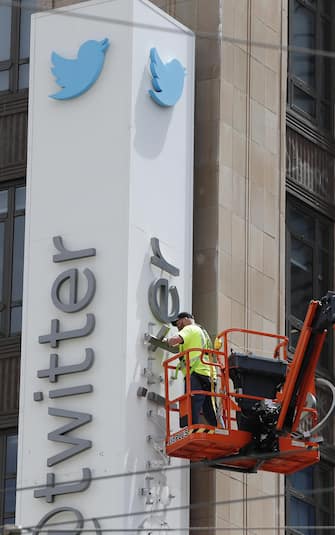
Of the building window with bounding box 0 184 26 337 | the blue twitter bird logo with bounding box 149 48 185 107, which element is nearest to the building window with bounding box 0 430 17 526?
the building window with bounding box 0 184 26 337

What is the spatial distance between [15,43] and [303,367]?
32.3 feet

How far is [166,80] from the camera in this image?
3778 centimetres

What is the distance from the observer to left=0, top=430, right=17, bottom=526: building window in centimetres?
3794

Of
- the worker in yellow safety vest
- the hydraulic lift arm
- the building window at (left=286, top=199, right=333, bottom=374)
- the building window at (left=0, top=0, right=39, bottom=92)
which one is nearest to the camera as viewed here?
the hydraulic lift arm

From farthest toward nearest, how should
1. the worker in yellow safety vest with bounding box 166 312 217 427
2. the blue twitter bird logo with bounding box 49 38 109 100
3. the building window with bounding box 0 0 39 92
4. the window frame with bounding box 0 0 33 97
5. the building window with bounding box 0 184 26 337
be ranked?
1. the building window with bounding box 0 0 39 92
2. the window frame with bounding box 0 0 33 97
3. the building window with bounding box 0 184 26 337
4. the blue twitter bird logo with bounding box 49 38 109 100
5. the worker in yellow safety vest with bounding box 166 312 217 427

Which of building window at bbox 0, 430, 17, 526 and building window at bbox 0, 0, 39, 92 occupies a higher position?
building window at bbox 0, 0, 39, 92

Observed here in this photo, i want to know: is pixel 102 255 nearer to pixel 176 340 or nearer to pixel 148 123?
pixel 176 340

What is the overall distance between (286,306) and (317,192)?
269 cm

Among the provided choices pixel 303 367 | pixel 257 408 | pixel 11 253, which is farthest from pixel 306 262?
pixel 303 367

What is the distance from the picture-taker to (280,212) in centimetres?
4022

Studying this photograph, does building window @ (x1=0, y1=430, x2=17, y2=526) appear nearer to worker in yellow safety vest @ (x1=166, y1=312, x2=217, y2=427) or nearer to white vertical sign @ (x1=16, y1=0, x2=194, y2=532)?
white vertical sign @ (x1=16, y1=0, x2=194, y2=532)

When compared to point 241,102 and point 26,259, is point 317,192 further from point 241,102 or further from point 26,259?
point 26,259

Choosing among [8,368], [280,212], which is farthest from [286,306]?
[8,368]

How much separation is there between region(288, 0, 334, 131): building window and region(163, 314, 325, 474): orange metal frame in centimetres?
844
